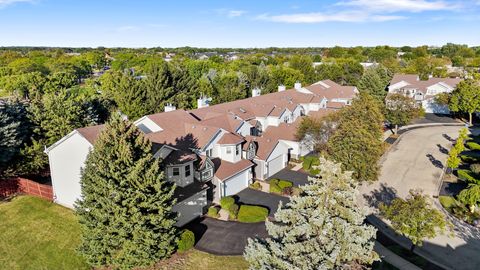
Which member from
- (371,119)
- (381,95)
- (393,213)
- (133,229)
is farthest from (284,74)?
(133,229)

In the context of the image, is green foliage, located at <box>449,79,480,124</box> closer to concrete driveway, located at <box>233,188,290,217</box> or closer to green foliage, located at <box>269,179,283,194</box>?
green foliage, located at <box>269,179,283,194</box>

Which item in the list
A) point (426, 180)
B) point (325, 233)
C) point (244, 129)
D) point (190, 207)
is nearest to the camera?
point (325, 233)

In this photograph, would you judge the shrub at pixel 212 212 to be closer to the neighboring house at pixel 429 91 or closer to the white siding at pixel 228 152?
the white siding at pixel 228 152

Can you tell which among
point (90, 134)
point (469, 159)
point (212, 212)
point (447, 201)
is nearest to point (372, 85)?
point (469, 159)

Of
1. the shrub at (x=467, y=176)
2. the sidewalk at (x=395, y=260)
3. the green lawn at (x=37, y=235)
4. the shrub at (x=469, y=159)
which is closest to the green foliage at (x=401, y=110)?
the shrub at (x=469, y=159)

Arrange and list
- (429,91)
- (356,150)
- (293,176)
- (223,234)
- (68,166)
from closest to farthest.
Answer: (223,234)
(68,166)
(356,150)
(293,176)
(429,91)

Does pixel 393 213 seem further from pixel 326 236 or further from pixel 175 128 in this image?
pixel 175 128

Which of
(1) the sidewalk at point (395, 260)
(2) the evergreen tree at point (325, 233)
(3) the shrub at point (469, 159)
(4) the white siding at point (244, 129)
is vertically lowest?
(1) the sidewalk at point (395, 260)

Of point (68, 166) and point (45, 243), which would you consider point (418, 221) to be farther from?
point (68, 166)

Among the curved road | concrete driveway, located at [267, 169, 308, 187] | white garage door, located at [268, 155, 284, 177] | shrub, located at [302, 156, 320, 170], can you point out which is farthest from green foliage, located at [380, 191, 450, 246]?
shrub, located at [302, 156, 320, 170]
